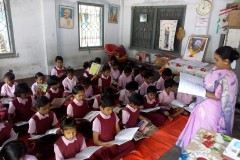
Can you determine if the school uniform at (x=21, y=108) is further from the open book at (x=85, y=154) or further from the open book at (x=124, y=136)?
the open book at (x=124, y=136)

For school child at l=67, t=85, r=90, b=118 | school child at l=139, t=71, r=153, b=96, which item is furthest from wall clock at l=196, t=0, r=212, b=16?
school child at l=67, t=85, r=90, b=118

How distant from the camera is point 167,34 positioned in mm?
5672

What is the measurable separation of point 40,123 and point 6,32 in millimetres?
3461

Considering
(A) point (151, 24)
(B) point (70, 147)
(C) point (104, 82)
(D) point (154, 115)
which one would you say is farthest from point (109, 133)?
(A) point (151, 24)

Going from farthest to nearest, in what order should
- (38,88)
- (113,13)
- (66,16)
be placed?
(113,13) → (66,16) → (38,88)

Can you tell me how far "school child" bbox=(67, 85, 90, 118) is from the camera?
8.55 ft

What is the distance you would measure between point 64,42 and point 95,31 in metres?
1.16

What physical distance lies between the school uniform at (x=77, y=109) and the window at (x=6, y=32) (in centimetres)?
316

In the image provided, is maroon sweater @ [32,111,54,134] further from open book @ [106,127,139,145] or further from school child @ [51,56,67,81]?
school child @ [51,56,67,81]

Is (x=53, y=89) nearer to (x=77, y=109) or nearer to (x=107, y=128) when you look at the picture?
(x=77, y=109)

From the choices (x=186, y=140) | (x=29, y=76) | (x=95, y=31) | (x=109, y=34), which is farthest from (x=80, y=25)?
(x=186, y=140)

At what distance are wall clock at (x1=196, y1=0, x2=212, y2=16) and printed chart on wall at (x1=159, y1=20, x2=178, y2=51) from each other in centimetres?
66

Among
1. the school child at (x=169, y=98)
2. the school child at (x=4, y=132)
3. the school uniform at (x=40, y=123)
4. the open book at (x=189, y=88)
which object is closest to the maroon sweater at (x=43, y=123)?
the school uniform at (x=40, y=123)

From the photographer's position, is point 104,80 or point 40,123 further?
point 104,80
